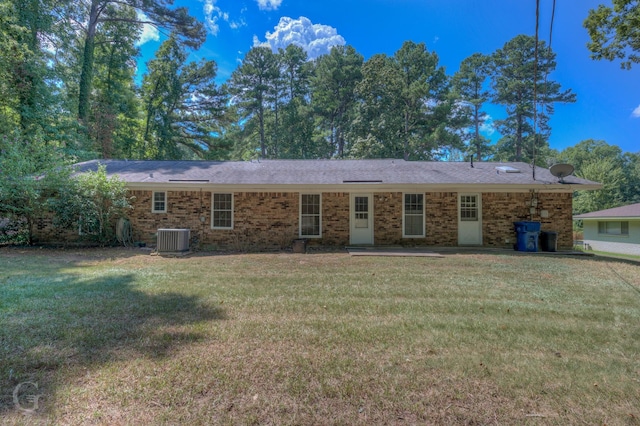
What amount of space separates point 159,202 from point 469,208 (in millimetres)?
11168

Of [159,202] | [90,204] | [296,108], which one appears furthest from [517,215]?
[296,108]

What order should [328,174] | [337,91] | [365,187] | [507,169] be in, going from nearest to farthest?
[365,187]
[328,174]
[507,169]
[337,91]

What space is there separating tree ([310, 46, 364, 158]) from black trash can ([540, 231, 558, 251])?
1783 cm

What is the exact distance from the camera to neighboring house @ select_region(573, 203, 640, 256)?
18078 millimetres

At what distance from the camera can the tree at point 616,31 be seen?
9469 mm

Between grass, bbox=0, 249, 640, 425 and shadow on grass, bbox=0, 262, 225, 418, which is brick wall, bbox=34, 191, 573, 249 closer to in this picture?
grass, bbox=0, 249, 640, 425

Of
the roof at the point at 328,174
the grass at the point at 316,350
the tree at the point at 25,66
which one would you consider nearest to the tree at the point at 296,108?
the roof at the point at 328,174

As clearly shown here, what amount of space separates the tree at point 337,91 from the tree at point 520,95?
13636 millimetres

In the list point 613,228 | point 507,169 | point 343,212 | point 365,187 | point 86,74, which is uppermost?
point 86,74

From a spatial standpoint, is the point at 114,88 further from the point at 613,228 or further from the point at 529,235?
the point at 613,228

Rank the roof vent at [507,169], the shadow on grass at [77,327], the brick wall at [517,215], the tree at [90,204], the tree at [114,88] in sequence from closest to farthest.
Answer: the shadow on grass at [77,327]
the tree at [90,204]
the brick wall at [517,215]
the roof vent at [507,169]
the tree at [114,88]

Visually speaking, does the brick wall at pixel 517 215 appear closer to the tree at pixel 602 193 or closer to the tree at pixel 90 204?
the tree at pixel 90 204

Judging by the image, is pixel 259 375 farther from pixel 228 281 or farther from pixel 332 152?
pixel 332 152

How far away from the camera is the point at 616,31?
32.3 feet
